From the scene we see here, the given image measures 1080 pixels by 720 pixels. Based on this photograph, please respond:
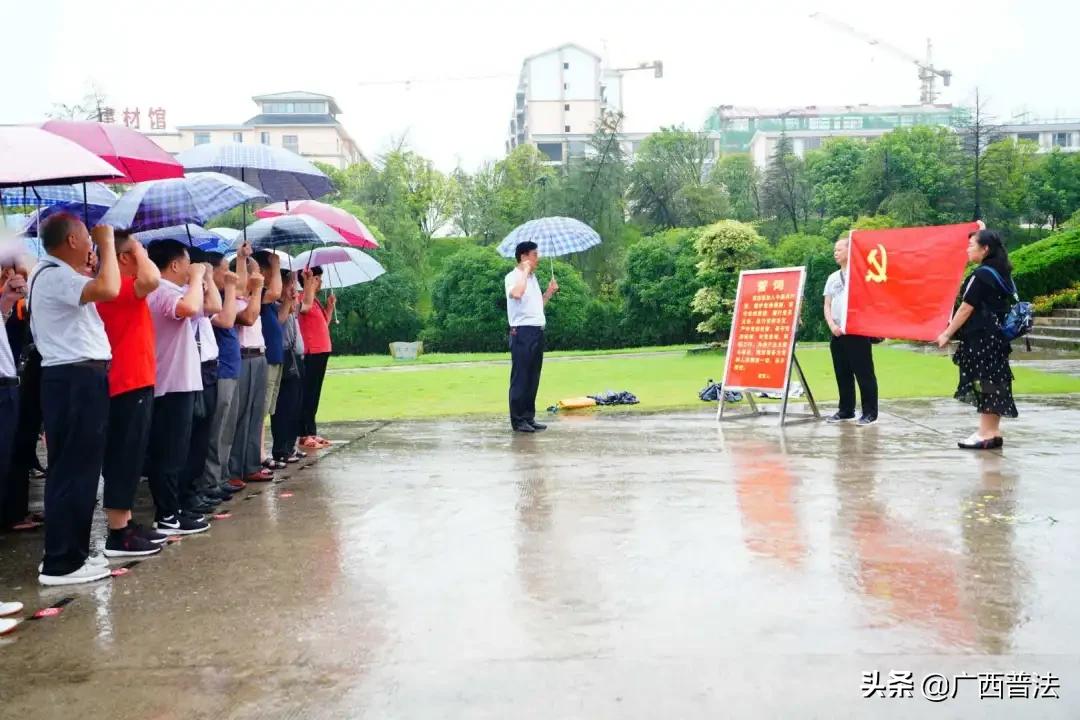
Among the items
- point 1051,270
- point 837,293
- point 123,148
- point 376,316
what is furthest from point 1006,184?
point 123,148

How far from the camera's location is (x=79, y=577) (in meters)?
4.15

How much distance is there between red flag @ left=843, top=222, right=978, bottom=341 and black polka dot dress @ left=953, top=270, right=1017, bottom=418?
0.76 meters

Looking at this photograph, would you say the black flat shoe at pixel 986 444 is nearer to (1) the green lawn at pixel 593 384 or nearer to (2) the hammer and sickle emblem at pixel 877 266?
(2) the hammer and sickle emblem at pixel 877 266

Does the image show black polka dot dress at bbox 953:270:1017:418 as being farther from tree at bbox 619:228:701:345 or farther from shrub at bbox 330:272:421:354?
shrub at bbox 330:272:421:354

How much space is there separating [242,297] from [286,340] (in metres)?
1.09

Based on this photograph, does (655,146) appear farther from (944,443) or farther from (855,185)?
(944,443)

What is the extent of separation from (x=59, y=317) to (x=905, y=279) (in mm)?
6628

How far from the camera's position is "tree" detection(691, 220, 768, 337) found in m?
24.2

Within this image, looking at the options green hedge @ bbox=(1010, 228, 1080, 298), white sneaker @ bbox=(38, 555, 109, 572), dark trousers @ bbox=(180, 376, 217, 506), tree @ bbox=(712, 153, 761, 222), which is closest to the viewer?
white sneaker @ bbox=(38, 555, 109, 572)

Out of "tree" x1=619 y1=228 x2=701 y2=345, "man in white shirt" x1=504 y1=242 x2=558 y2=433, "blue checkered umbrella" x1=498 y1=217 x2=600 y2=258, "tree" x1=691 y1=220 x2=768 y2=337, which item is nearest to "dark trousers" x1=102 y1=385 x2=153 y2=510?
"man in white shirt" x1=504 y1=242 x2=558 y2=433

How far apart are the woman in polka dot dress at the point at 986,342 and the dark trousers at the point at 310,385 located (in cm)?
494

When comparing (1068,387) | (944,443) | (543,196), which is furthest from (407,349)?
(944,443)

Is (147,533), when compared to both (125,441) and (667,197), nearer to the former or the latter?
(125,441)

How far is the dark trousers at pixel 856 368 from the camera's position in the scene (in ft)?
28.9
